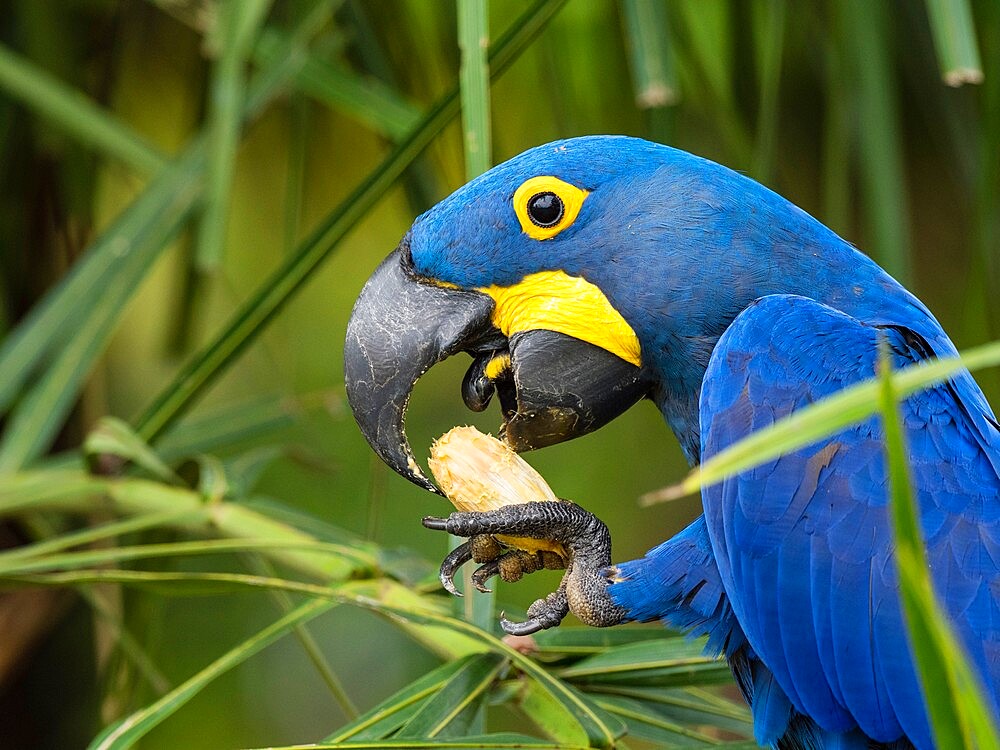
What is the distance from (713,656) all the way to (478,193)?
20.4 inches

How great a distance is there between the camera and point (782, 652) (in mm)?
938

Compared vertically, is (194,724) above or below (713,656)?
below

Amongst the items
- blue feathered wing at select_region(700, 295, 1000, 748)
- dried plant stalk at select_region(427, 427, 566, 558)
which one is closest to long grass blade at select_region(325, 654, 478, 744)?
dried plant stalk at select_region(427, 427, 566, 558)

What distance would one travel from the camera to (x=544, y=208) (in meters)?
1.04

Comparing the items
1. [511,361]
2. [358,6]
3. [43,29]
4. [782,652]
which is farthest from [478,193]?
[43,29]

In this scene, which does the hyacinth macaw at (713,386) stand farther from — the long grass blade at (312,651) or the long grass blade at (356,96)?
the long grass blade at (356,96)

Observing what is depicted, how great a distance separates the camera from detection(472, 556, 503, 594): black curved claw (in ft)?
3.40

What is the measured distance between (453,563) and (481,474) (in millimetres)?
108

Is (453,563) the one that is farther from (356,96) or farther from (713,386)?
(356,96)

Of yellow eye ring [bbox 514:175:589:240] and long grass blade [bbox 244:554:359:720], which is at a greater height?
yellow eye ring [bbox 514:175:589:240]

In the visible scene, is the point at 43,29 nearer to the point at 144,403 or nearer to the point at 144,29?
the point at 144,29

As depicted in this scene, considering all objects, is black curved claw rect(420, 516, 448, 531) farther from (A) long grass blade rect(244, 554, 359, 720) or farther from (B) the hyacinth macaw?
(A) long grass blade rect(244, 554, 359, 720)

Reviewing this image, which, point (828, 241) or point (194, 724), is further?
point (194, 724)

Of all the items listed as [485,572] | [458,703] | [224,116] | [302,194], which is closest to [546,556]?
[485,572]
